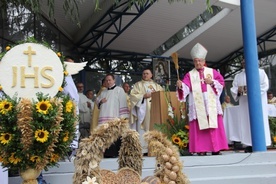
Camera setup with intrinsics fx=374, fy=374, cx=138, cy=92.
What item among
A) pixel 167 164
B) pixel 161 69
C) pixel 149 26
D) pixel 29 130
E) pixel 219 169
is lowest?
pixel 219 169

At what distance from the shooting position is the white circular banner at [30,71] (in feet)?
7.65

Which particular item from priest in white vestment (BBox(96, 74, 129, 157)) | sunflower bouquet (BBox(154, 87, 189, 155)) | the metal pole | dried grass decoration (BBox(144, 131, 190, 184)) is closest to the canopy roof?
priest in white vestment (BBox(96, 74, 129, 157))

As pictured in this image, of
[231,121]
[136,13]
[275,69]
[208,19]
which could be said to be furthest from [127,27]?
[275,69]

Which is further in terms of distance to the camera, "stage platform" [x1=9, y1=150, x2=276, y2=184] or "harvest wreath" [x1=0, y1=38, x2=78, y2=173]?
"stage platform" [x1=9, y1=150, x2=276, y2=184]

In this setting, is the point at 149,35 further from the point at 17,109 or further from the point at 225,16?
the point at 17,109

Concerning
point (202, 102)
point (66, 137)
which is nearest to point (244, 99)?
point (202, 102)

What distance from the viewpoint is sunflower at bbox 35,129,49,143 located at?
2162mm

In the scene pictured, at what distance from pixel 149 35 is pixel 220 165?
29.9ft

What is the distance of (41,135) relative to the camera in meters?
2.18

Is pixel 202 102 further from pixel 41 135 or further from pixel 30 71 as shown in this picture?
pixel 41 135

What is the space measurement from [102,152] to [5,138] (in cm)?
68

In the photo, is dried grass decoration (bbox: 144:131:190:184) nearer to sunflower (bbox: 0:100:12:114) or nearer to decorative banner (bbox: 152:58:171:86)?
sunflower (bbox: 0:100:12:114)

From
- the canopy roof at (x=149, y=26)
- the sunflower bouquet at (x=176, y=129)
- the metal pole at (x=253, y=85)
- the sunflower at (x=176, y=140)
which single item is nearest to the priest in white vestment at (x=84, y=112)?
the canopy roof at (x=149, y=26)

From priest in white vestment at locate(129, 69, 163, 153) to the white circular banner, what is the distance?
13.5ft
